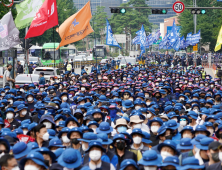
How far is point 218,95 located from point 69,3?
69.3 meters

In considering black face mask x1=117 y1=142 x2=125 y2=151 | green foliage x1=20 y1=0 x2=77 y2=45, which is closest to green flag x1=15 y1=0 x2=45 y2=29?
black face mask x1=117 y1=142 x2=125 y2=151

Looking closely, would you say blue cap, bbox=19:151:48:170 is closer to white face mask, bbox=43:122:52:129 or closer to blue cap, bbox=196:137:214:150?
blue cap, bbox=196:137:214:150

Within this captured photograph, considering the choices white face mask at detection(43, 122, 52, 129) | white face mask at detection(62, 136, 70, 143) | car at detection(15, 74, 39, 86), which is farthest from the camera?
car at detection(15, 74, 39, 86)

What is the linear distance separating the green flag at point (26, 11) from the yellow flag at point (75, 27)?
65.3 inches

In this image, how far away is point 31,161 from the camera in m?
5.14

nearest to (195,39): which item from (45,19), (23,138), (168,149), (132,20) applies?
(45,19)

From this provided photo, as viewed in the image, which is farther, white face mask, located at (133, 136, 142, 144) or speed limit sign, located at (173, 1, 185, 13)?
speed limit sign, located at (173, 1, 185, 13)

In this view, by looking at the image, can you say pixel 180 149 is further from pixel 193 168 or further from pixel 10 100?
pixel 10 100

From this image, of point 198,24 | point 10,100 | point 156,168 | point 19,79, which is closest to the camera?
point 156,168

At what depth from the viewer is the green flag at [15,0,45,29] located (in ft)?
58.6

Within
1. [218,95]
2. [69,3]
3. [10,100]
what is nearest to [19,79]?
[10,100]

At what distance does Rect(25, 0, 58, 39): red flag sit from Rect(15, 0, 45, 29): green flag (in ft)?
2.72

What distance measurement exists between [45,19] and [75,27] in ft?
4.32

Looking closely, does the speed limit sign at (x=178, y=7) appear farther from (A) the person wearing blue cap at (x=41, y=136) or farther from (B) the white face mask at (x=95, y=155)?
(B) the white face mask at (x=95, y=155)
